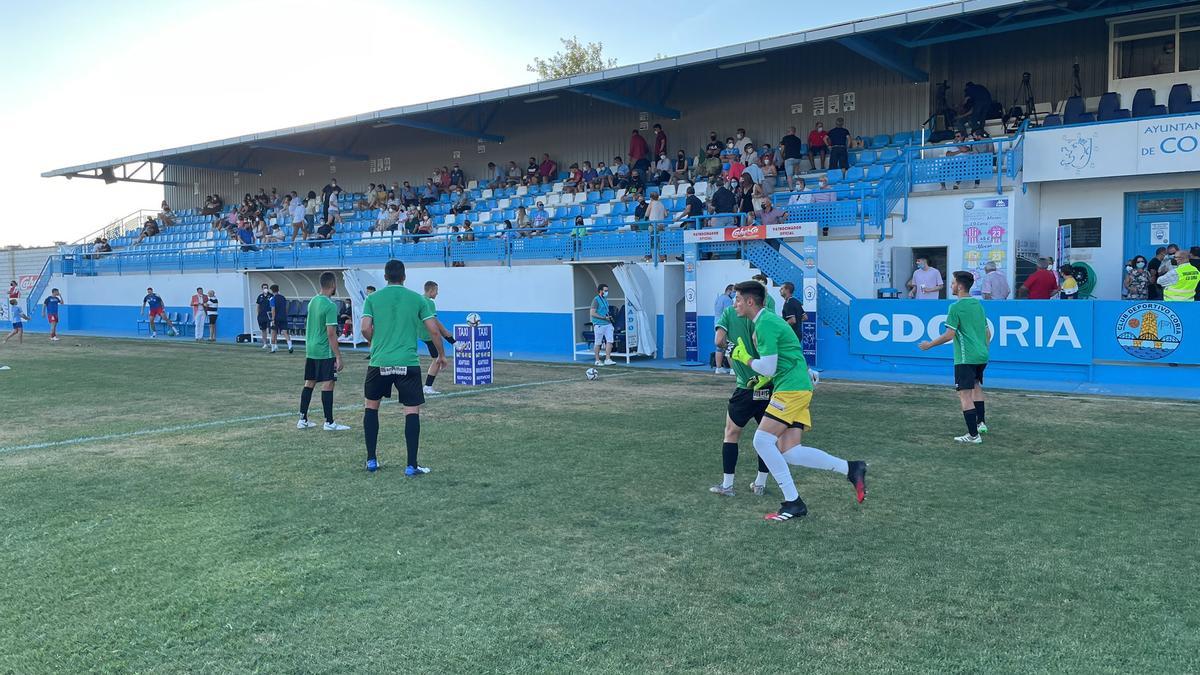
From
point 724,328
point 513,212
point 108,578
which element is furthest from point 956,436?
point 513,212

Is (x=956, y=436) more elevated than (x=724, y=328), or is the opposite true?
A: (x=724, y=328)

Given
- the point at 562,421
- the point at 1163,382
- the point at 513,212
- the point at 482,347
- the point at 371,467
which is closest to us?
the point at 371,467

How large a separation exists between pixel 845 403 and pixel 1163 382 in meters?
5.52

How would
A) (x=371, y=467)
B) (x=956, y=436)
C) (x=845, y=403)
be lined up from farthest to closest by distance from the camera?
(x=845, y=403) < (x=956, y=436) < (x=371, y=467)

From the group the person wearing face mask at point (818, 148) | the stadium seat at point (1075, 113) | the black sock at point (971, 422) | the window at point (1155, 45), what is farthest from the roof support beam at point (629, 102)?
the black sock at point (971, 422)

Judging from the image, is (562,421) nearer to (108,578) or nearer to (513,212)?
(108,578)

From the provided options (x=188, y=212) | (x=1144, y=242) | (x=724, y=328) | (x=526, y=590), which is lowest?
(x=526, y=590)

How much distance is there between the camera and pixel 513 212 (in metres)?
28.4

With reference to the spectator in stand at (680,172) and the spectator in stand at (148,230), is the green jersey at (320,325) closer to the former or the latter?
the spectator in stand at (680,172)

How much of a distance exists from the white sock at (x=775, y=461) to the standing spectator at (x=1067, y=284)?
1237 cm

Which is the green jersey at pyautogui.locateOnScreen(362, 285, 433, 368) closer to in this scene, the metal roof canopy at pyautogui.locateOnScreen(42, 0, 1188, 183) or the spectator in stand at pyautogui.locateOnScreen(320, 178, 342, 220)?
the metal roof canopy at pyautogui.locateOnScreen(42, 0, 1188, 183)

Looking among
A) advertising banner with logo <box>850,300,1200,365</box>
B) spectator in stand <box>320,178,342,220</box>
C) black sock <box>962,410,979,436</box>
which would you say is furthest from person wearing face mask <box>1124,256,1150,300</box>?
spectator in stand <box>320,178,342,220</box>

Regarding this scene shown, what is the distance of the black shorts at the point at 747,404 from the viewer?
7004mm

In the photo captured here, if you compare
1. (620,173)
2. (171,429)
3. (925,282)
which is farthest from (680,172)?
(171,429)
